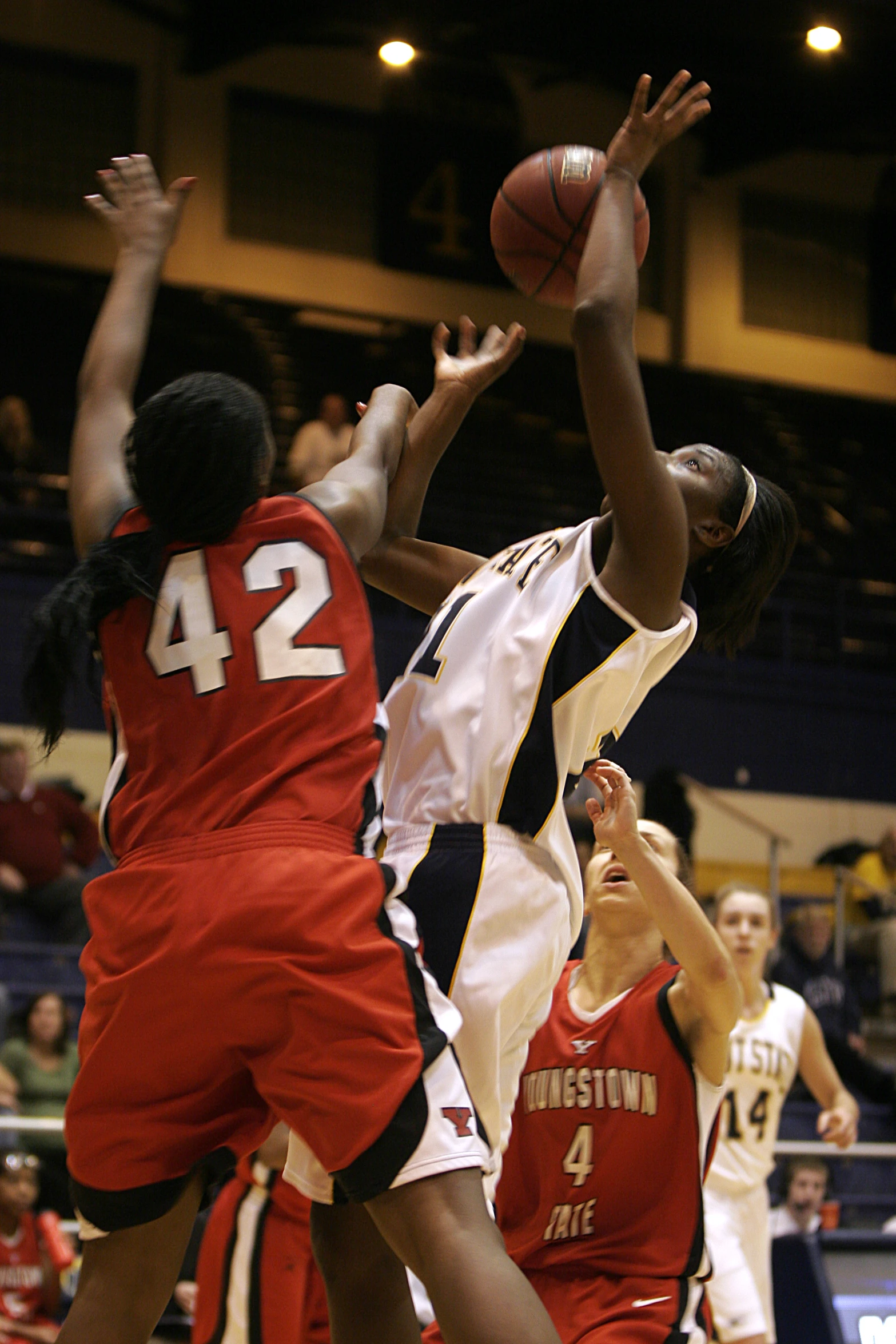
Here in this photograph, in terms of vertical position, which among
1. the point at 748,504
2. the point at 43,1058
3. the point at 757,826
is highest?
the point at 748,504

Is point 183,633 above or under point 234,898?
above

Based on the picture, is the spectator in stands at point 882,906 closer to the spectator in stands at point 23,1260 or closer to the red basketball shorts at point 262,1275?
the spectator in stands at point 23,1260

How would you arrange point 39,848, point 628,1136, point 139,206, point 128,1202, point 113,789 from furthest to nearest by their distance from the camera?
point 39,848 < point 628,1136 < point 139,206 < point 113,789 < point 128,1202

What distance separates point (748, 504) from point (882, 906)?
9.01m

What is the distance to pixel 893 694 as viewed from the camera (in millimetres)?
13492

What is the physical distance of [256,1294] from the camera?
4012 mm

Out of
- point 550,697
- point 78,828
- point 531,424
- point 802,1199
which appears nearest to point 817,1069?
point 802,1199

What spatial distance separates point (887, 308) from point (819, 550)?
3.29 meters

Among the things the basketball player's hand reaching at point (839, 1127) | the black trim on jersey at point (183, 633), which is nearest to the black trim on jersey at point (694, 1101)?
the black trim on jersey at point (183, 633)

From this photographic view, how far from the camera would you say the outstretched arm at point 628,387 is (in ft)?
8.66

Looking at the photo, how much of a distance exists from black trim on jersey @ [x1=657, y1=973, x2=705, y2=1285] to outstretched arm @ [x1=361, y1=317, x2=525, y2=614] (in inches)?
38.0

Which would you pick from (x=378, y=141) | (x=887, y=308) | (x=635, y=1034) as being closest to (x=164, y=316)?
(x=378, y=141)

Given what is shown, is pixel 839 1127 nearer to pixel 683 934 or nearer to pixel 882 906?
pixel 683 934

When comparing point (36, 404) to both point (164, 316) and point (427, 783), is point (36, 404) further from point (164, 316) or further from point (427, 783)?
point (427, 783)
